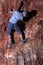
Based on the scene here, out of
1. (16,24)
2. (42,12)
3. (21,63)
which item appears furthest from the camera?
(42,12)

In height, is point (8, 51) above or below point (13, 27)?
below

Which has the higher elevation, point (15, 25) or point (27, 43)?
point (15, 25)

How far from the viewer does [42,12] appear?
4.59 m

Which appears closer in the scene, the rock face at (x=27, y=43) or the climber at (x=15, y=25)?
the rock face at (x=27, y=43)

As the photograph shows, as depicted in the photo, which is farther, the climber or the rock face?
the climber

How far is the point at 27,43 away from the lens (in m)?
4.20

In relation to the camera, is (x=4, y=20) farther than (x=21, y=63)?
Yes

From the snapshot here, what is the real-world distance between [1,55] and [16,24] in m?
0.59

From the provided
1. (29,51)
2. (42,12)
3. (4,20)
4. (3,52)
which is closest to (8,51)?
(3,52)

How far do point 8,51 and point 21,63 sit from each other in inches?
12.7

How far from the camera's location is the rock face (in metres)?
4.06

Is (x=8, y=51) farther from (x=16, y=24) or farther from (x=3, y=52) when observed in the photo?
(x=16, y=24)

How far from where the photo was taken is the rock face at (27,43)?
4.06m

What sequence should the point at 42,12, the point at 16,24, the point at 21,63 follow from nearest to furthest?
the point at 21,63 → the point at 16,24 → the point at 42,12
